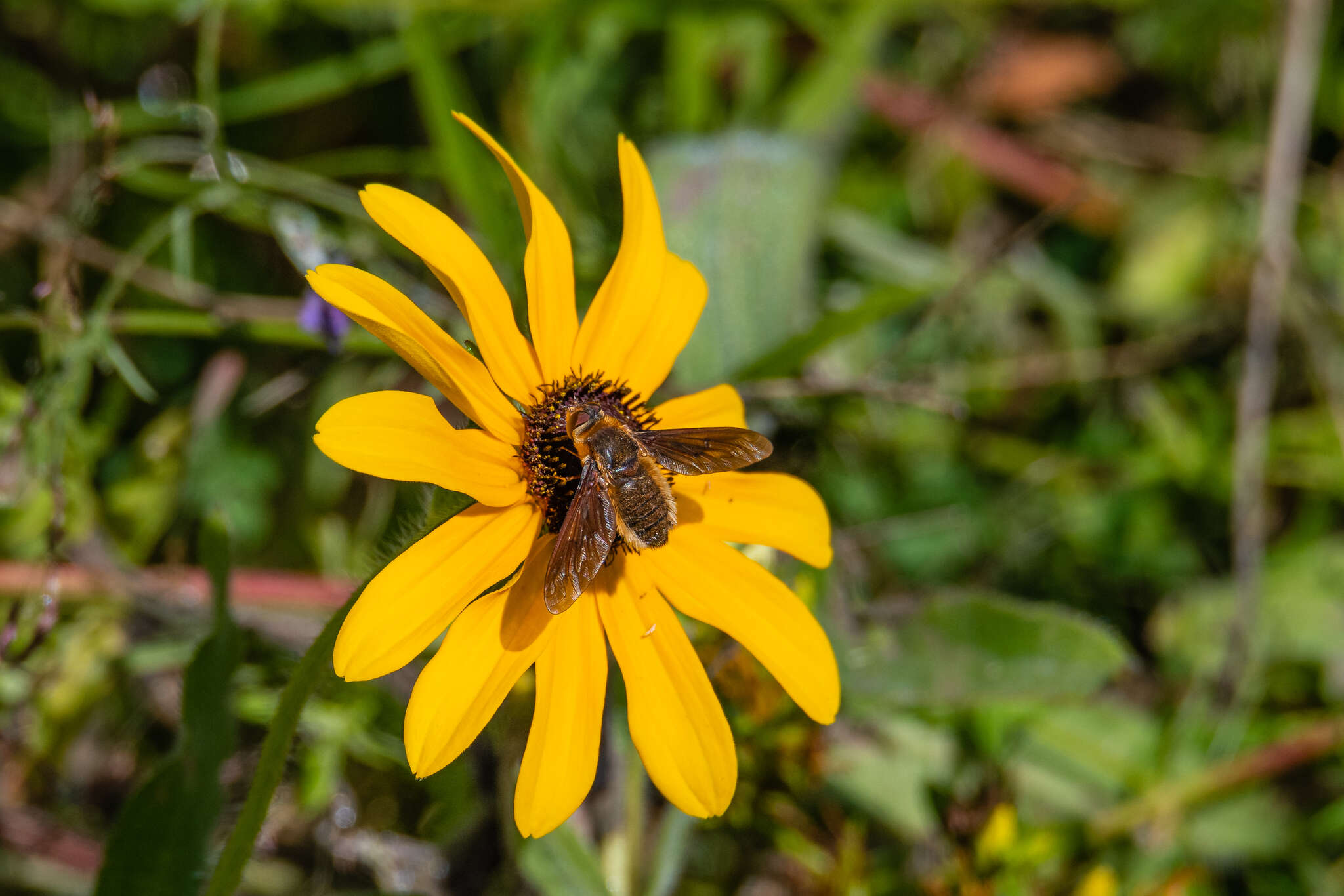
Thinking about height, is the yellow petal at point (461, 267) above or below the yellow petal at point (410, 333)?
above

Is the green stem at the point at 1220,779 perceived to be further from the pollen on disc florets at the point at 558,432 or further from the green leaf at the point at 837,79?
the green leaf at the point at 837,79

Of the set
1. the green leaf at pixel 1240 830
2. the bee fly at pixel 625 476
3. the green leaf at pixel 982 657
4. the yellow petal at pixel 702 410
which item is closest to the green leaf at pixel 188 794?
the bee fly at pixel 625 476

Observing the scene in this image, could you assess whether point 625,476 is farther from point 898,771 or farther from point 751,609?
point 898,771

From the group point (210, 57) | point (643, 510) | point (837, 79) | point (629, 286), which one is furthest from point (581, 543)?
point (837, 79)

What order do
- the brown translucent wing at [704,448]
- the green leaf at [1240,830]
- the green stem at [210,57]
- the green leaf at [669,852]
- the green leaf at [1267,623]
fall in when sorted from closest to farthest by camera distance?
the brown translucent wing at [704,448] < the green leaf at [669,852] < the green stem at [210,57] < the green leaf at [1240,830] < the green leaf at [1267,623]

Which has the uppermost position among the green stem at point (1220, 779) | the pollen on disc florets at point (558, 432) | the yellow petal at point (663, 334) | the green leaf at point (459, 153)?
the green leaf at point (459, 153)

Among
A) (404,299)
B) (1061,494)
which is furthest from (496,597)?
(1061,494)

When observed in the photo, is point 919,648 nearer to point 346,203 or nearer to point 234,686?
point 234,686
